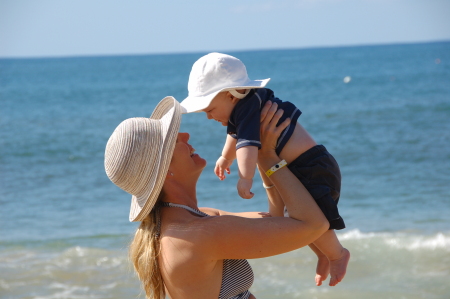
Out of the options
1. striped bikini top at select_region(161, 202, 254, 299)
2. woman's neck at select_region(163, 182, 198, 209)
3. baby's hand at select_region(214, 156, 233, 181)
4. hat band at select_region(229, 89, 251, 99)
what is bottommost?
striped bikini top at select_region(161, 202, 254, 299)

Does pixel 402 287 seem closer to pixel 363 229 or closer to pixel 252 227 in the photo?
pixel 363 229

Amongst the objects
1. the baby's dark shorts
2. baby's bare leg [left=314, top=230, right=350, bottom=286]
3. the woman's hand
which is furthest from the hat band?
baby's bare leg [left=314, top=230, right=350, bottom=286]

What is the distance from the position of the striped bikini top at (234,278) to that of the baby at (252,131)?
305 millimetres

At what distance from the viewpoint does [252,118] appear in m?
2.41

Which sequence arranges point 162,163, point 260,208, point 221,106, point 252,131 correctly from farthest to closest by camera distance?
point 260,208
point 221,106
point 252,131
point 162,163

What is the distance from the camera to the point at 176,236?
2281 millimetres

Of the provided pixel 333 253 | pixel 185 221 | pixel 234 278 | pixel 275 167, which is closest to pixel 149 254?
pixel 185 221

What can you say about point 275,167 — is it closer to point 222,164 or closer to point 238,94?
point 238,94

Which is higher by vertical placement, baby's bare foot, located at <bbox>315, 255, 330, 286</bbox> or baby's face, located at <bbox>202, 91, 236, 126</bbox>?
baby's face, located at <bbox>202, 91, 236, 126</bbox>

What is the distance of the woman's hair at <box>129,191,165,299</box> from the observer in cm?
236

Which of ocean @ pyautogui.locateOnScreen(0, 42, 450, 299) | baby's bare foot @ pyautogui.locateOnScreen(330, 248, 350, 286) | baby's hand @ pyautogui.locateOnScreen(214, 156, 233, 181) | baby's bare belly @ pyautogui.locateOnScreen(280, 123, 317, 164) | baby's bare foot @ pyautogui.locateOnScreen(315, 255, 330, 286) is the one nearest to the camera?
baby's bare belly @ pyautogui.locateOnScreen(280, 123, 317, 164)

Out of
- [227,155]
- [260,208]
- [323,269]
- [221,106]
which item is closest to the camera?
[221,106]

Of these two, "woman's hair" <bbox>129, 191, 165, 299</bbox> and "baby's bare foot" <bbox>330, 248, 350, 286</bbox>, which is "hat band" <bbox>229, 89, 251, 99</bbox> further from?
"baby's bare foot" <bbox>330, 248, 350, 286</bbox>

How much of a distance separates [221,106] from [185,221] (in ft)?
1.89
